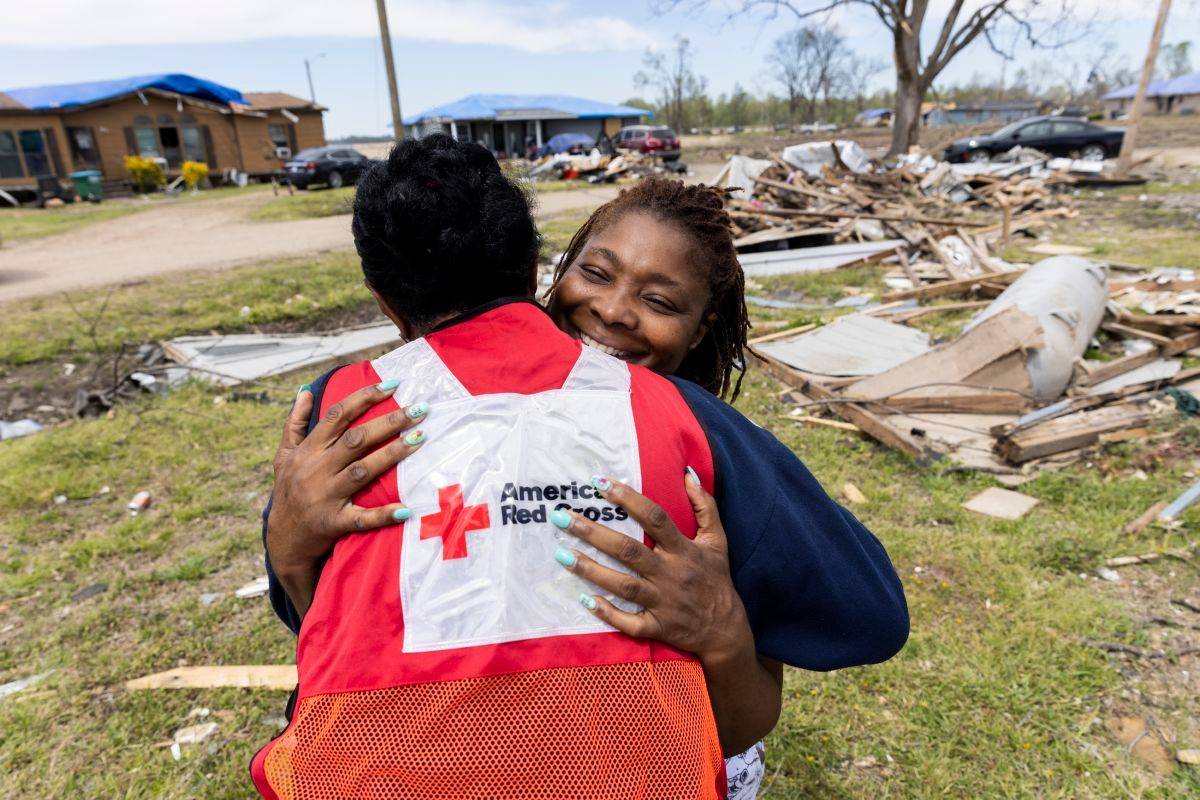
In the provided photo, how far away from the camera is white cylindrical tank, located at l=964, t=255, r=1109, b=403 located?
17.8 feet

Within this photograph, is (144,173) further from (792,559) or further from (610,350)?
(792,559)

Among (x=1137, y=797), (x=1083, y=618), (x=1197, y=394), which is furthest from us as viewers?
(x=1197, y=394)

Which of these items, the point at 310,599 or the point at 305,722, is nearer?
the point at 305,722

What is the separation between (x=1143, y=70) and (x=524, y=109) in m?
37.3

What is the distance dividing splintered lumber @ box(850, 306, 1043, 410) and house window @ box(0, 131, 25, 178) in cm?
3490

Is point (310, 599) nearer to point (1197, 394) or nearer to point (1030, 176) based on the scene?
point (1197, 394)

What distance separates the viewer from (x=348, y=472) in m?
1.04

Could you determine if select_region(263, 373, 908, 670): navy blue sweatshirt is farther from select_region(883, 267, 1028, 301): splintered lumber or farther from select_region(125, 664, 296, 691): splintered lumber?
select_region(883, 267, 1028, 301): splintered lumber

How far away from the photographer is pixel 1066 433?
192 inches

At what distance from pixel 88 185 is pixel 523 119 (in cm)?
2607

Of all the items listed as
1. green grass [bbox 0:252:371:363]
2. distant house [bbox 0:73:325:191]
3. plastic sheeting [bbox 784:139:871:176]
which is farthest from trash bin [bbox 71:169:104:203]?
plastic sheeting [bbox 784:139:871:176]

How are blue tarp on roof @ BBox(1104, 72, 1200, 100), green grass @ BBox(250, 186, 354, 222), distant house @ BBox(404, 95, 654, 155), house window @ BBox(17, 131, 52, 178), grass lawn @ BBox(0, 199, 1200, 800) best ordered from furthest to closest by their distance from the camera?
blue tarp on roof @ BBox(1104, 72, 1200, 100), distant house @ BBox(404, 95, 654, 155), house window @ BBox(17, 131, 52, 178), green grass @ BBox(250, 186, 354, 222), grass lawn @ BBox(0, 199, 1200, 800)

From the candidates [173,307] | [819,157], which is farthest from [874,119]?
[173,307]

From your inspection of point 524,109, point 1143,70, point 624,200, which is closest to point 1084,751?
point 624,200
